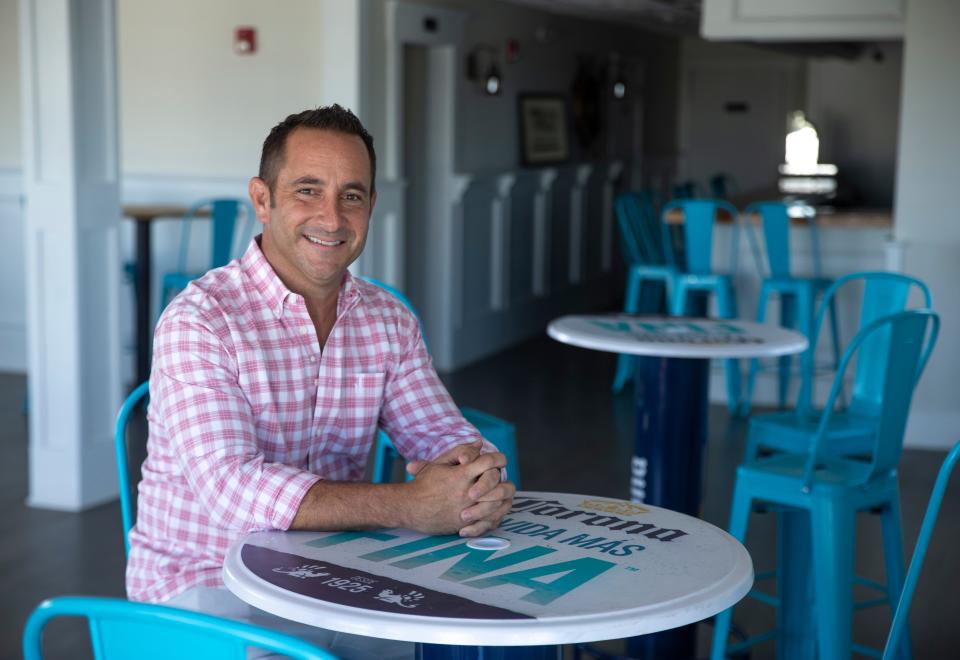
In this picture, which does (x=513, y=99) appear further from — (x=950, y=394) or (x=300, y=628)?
(x=300, y=628)

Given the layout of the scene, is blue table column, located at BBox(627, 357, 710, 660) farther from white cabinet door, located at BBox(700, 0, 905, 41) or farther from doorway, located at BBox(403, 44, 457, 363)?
doorway, located at BBox(403, 44, 457, 363)

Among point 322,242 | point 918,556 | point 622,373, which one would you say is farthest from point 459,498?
point 622,373

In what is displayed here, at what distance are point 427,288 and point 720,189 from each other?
2.64 metres

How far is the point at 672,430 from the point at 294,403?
5.32ft

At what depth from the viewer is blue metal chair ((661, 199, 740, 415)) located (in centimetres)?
596

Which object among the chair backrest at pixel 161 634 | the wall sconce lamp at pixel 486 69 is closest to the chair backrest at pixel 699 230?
the wall sconce lamp at pixel 486 69

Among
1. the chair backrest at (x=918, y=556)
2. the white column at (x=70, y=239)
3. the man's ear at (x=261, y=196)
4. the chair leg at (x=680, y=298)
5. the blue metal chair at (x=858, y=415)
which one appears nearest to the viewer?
the chair backrest at (x=918, y=556)

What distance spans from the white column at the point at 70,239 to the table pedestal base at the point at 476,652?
2898 mm

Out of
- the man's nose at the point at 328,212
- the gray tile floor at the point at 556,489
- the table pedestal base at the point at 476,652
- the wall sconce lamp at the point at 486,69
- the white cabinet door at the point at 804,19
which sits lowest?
the gray tile floor at the point at 556,489

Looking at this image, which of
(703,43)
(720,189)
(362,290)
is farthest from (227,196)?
(703,43)

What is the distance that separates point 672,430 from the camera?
3.39 m

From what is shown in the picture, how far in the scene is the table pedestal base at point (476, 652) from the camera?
5.62 feet

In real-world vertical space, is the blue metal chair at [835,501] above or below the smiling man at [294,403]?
below

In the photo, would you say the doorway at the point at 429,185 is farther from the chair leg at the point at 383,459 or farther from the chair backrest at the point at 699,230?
the chair leg at the point at 383,459
